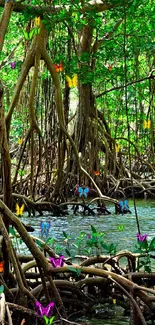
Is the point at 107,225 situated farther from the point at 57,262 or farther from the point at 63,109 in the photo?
the point at 57,262

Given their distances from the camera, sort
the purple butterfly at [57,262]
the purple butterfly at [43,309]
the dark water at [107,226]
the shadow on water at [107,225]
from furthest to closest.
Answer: the shadow on water at [107,225], the dark water at [107,226], the purple butterfly at [57,262], the purple butterfly at [43,309]

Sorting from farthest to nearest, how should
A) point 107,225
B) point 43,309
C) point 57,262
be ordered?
1. point 107,225
2. point 57,262
3. point 43,309

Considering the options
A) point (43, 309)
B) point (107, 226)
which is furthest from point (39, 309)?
point (107, 226)

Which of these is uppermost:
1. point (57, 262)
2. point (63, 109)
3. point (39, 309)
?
point (63, 109)

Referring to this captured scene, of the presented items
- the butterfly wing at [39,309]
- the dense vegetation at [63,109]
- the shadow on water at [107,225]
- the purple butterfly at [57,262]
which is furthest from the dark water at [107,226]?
the butterfly wing at [39,309]

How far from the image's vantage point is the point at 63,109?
8.21 meters

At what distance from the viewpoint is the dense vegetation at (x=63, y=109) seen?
3.67 meters

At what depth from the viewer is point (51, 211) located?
8781 millimetres

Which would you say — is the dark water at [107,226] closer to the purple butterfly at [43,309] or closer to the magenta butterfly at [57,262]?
the magenta butterfly at [57,262]

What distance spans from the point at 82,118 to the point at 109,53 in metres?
2.27

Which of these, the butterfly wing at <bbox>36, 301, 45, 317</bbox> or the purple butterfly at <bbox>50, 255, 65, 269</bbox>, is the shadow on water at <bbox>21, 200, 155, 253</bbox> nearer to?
the purple butterfly at <bbox>50, 255, 65, 269</bbox>

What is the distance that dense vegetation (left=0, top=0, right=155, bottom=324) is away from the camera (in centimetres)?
367

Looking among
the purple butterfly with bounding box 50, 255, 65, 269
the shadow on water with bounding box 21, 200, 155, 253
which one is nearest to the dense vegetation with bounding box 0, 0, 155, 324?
the purple butterfly with bounding box 50, 255, 65, 269

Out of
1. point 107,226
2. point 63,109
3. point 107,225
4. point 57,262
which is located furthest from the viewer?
point 63,109
